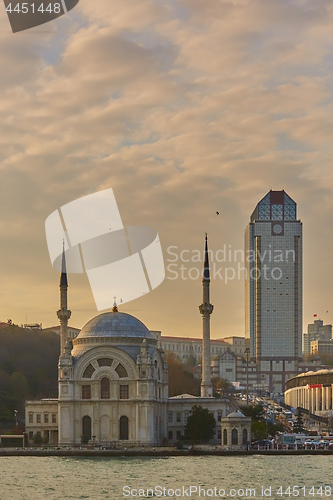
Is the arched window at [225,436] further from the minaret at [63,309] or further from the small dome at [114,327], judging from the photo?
the minaret at [63,309]

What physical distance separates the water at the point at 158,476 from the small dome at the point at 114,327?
13275 mm

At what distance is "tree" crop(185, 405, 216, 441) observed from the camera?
91.2m

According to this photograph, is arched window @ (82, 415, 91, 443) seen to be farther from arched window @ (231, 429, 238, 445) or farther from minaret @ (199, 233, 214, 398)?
minaret @ (199, 233, 214, 398)

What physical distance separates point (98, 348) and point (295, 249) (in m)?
111

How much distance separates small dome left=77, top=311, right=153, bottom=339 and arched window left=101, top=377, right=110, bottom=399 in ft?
10.8

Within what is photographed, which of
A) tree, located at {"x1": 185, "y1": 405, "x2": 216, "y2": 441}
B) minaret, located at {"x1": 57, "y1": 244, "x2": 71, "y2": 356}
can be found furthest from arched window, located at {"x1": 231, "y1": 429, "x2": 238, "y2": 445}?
minaret, located at {"x1": 57, "y1": 244, "x2": 71, "y2": 356}

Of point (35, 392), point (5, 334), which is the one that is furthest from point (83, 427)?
point (5, 334)

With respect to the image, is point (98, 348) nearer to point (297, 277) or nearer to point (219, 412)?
point (219, 412)

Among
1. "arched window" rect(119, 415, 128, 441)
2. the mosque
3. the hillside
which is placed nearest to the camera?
the mosque

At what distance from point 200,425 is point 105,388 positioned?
7.68 meters

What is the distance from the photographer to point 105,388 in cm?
9006

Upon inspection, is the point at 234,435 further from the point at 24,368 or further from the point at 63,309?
the point at 24,368

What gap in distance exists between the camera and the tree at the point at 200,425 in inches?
3593

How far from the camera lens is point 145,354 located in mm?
89562
